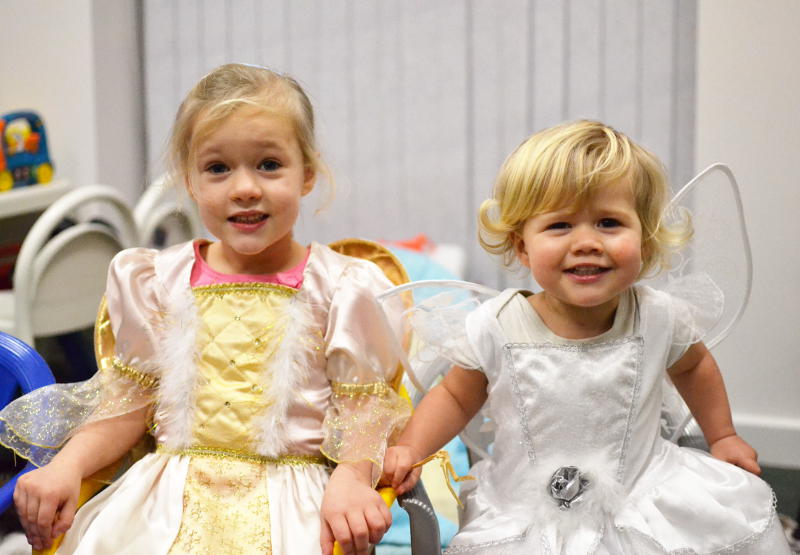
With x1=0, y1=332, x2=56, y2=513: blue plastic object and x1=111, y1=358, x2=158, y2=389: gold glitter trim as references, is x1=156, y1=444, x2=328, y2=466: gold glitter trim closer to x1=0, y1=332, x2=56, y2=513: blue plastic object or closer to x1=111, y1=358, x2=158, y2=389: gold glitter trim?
x1=111, y1=358, x2=158, y2=389: gold glitter trim

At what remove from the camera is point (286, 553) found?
1071 mm

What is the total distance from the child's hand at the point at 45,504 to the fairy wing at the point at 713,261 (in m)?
Result: 0.84

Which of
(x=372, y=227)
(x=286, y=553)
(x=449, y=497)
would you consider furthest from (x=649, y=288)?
(x=372, y=227)

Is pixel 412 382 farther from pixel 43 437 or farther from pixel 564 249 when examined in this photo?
pixel 43 437

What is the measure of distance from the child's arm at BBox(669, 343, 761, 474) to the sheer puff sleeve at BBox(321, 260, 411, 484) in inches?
15.7

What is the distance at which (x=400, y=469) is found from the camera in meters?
1.11

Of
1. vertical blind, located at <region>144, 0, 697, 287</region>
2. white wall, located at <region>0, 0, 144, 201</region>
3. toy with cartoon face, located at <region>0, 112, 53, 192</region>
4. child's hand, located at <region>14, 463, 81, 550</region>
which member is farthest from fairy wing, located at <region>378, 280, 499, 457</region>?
white wall, located at <region>0, 0, 144, 201</region>

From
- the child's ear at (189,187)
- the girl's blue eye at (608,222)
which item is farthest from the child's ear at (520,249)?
the child's ear at (189,187)

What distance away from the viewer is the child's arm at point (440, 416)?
3.75 feet

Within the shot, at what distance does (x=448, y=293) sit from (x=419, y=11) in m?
1.75

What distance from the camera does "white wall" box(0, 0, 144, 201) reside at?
9.71ft

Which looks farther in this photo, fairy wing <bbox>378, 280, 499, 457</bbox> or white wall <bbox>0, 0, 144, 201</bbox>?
white wall <bbox>0, 0, 144, 201</bbox>

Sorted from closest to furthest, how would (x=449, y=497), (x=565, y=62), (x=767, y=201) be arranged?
(x=449, y=497)
(x=767, y=201)
(x=565, y=62)

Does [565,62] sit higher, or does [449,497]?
[565,62]
